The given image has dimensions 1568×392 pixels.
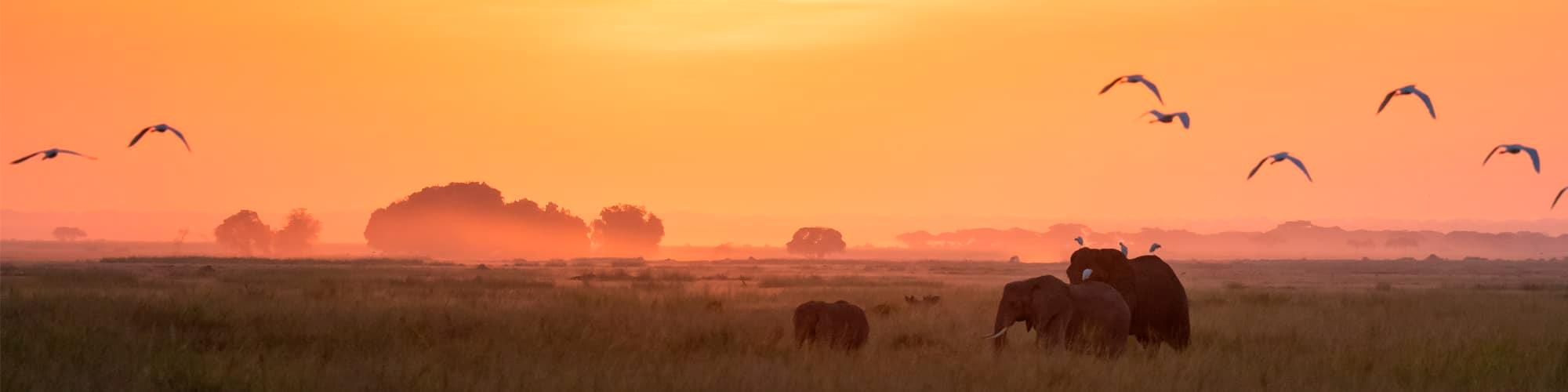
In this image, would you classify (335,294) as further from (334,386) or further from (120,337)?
(334,386)

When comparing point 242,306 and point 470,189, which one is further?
point 470,189

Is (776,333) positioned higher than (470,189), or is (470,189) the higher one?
(470,189)

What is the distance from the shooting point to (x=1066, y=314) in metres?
17.1

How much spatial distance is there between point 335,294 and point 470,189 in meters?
125

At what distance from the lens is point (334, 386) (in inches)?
512

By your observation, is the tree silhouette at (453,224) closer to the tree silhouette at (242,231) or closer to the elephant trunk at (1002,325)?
the tree silhouette at (242,231)

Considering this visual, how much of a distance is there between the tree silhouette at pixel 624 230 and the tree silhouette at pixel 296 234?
36.0 meters

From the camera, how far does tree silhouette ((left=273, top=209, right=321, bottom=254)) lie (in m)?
169

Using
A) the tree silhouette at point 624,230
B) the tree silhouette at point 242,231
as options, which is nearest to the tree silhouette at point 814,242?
the tree silhouette at point 624,230

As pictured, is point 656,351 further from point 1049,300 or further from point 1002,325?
point 1049,300

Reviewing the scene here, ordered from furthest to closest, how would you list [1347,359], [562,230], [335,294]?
[562,230] < [335,294] < [1347,359]

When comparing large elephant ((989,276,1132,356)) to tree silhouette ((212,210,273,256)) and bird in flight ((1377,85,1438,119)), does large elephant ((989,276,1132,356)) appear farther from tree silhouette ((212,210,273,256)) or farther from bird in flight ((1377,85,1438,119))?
tree silhouette ((212,210,273,256))

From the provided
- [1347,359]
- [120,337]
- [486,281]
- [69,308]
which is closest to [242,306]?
[69,308]

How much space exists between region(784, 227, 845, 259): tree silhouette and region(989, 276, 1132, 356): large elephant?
17569 centimetres
